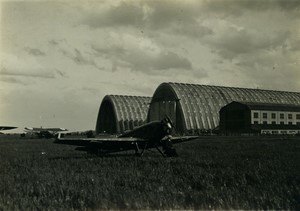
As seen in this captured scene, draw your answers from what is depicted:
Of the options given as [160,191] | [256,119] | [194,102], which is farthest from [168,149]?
[256,119]

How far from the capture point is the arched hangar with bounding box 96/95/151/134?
105250mm

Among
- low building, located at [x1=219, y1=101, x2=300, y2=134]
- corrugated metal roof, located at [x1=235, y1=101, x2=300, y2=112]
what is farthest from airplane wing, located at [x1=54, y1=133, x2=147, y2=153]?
corrugated metal roof, located at [x1=235, y1=101, x2=300, y2=112]

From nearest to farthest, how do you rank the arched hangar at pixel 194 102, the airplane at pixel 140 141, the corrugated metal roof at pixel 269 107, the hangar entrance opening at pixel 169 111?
1. the airplane at pixel 140 141
2. the arched hangar at pixel 194 102
3. the hangar entrance opening at pixel 169 111
4. the corrugated metal roof at pixel 269 107

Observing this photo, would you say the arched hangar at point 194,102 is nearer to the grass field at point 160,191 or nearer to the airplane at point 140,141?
the airplane at point 140,141

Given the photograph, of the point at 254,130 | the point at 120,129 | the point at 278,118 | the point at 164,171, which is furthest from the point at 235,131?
the point at 164,171

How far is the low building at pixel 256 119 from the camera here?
85.1 metres

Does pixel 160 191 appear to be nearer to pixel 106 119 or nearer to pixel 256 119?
pixel 256 119

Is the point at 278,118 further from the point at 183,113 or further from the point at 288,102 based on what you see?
the point at 183,113

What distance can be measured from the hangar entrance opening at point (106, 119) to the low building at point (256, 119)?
35.8 metres

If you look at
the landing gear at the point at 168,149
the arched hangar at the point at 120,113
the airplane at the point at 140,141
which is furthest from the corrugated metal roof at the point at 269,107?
the landing gear at the point at 168,149

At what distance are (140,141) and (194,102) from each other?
2641 inches

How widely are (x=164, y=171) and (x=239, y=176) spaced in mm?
3008

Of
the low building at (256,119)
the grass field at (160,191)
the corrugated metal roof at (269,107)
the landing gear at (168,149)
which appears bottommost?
the grass field at (160,191)

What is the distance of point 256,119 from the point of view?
281 feet
